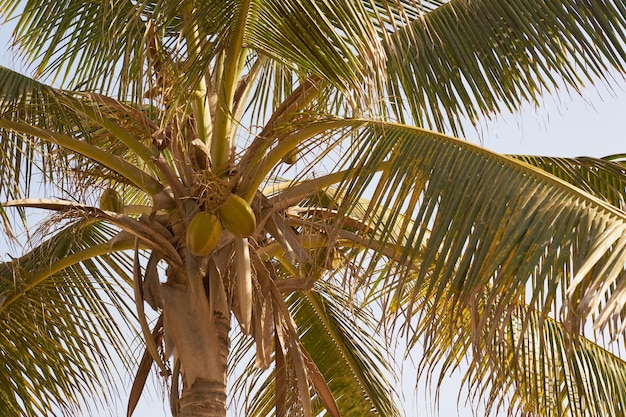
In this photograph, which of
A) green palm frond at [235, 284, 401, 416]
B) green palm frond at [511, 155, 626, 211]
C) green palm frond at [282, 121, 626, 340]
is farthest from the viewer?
green palm frond at [235, 284, 401, 416]

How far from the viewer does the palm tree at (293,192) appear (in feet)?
12.1

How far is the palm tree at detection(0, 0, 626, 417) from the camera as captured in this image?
3.68 meters

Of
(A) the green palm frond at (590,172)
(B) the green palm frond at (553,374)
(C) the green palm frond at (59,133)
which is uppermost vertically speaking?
(C) the green palm frond at (59,133)

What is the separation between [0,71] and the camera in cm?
489

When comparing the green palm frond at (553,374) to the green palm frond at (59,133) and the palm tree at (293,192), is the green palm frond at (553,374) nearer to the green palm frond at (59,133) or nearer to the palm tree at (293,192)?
the palm tree at (293,192)

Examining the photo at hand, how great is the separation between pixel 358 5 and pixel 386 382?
3.10 meters

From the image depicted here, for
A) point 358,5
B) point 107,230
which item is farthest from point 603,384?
point 107,230

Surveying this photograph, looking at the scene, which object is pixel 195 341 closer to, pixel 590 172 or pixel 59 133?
pixel 59 133

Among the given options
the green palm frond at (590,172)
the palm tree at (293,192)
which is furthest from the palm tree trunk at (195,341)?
the green palm frond at (590,172)

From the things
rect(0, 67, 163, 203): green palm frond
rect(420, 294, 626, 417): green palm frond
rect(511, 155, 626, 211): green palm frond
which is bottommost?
rect(420, 294, 626, 417): green palm frond

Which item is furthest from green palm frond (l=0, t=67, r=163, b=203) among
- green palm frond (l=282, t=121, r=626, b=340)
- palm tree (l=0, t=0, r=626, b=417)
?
green palm frond (l=282, t=121, r=626, b=340)

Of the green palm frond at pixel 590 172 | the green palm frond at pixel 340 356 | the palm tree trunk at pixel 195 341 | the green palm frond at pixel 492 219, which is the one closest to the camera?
the green palm frond at pixel 492 219

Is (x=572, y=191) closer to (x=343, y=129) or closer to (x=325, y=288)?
(x=343, y=129)

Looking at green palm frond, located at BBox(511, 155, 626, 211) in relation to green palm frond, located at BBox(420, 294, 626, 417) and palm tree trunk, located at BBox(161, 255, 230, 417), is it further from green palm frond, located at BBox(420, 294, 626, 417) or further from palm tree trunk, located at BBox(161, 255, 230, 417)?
palm tree trunk, located at BBox(161, 255, 230, 417)
